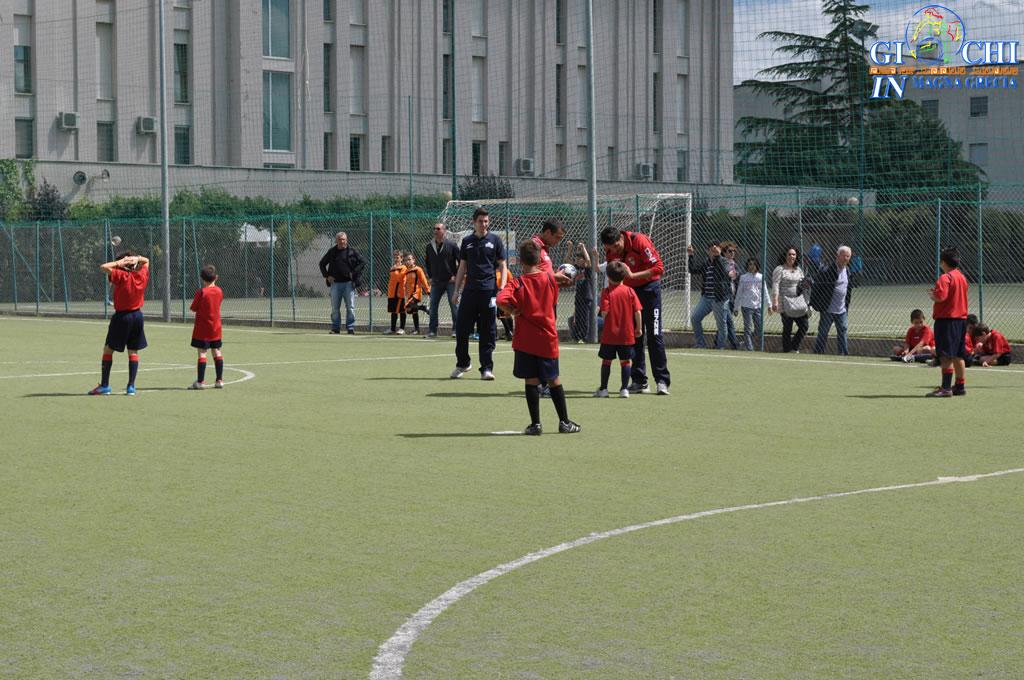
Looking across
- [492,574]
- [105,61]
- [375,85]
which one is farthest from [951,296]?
[375,85]

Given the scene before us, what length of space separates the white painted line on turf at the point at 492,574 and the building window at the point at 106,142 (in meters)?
46.2

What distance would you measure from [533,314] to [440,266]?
544 inches

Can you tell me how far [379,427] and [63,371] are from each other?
24.4 ft

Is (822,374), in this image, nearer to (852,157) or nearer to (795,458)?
(795,458)

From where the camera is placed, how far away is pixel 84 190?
5078 centimetres

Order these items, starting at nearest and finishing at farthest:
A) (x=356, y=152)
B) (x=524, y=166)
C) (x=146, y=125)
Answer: (x=146, y=125) → (x=356, y=152) → (x=524, y=166)

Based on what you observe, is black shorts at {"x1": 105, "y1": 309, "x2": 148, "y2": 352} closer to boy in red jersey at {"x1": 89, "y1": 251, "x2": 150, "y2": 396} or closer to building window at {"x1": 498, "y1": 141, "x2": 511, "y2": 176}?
boy in red jersey at {"x1": 89, "y1": 251, "x2": 150, "y2": 396}

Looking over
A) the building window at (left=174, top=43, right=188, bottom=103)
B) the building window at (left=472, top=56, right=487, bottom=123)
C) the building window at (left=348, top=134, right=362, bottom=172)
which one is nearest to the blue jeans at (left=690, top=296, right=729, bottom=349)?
the building window at (left=174, top=43, right=188, bottom=103)

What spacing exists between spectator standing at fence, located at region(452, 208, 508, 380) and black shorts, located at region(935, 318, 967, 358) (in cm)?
485

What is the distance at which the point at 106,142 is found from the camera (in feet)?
174

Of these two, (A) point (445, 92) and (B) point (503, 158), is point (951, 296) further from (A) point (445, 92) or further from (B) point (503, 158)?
(B) point (503, 158)

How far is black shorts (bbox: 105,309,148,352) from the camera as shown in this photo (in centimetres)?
1550

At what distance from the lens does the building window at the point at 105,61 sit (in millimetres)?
52500

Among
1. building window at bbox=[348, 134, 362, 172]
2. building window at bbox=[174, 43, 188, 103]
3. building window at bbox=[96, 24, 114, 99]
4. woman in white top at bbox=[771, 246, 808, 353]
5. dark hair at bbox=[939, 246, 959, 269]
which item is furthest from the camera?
building window at bbox=[348, 134, 362, 172]
